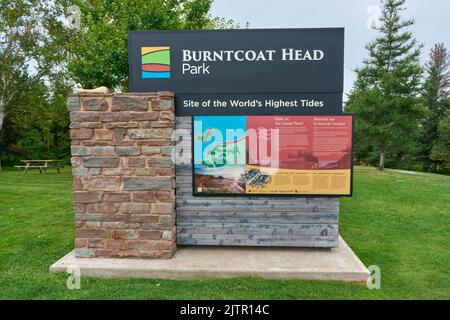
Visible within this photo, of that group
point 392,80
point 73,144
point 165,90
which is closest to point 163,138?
point 165,90

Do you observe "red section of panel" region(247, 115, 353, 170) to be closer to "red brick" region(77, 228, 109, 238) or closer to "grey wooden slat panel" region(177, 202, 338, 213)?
"grey wooden slat panel" region(177, 202, 338, 213)

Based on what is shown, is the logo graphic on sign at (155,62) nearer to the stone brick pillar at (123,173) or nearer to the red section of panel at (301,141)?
the stone brick pillar at (123,173)

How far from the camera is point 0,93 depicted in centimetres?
2141

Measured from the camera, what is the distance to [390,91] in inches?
794

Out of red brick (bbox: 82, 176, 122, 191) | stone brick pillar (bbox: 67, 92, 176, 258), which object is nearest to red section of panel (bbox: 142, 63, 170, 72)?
stone brick pillar (bbox: 67, 92, 176, 258)

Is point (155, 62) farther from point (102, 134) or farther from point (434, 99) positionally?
point (434, 99)

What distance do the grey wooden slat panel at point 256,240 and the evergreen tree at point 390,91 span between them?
17091 millimetres

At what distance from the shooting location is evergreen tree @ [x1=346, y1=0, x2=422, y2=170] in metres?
20.0

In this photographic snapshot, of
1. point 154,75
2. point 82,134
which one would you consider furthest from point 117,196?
point 154,75

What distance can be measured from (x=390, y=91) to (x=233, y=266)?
1970 centimetres

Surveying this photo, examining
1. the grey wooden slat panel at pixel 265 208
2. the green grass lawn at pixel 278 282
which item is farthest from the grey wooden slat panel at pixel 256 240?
the green grass lawn at pixel 278 282

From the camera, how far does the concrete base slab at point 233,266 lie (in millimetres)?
4023

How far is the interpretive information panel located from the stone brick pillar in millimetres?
558

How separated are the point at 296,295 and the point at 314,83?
274cm
